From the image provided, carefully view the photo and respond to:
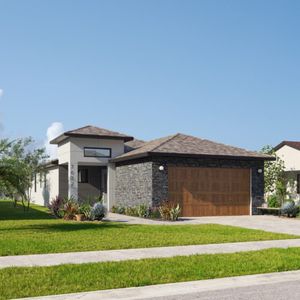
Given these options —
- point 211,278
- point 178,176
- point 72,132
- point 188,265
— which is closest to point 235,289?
point 211,278

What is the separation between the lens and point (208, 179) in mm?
26312

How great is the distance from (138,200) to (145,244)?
14147 millimetres

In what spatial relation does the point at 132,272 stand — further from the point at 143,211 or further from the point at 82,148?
the point at 82,148

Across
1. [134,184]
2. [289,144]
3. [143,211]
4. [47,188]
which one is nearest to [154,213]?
[143,211]

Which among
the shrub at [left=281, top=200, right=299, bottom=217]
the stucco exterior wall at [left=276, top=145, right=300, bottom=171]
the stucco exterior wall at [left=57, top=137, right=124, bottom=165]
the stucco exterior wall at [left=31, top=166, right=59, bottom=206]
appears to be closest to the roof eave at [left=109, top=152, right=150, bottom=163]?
the stucco exterior wall at [left=57, top=137, right=124, bottom=165]

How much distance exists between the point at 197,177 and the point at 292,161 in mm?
12783

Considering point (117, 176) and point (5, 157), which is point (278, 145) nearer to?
point (117, 176)

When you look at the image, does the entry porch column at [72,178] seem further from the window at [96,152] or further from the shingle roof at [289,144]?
the shingle roof at [289,144]

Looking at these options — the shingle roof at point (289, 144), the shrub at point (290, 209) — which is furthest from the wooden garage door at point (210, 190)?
the shingle roof at point (289, 144)

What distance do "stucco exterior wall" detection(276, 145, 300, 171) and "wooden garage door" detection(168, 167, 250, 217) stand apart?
9328 millimetres

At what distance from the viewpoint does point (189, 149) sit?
26500mm

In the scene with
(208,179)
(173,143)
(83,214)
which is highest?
(173,143)

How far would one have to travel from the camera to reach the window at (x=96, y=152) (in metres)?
30.5

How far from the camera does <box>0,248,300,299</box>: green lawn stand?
7.78 metres
